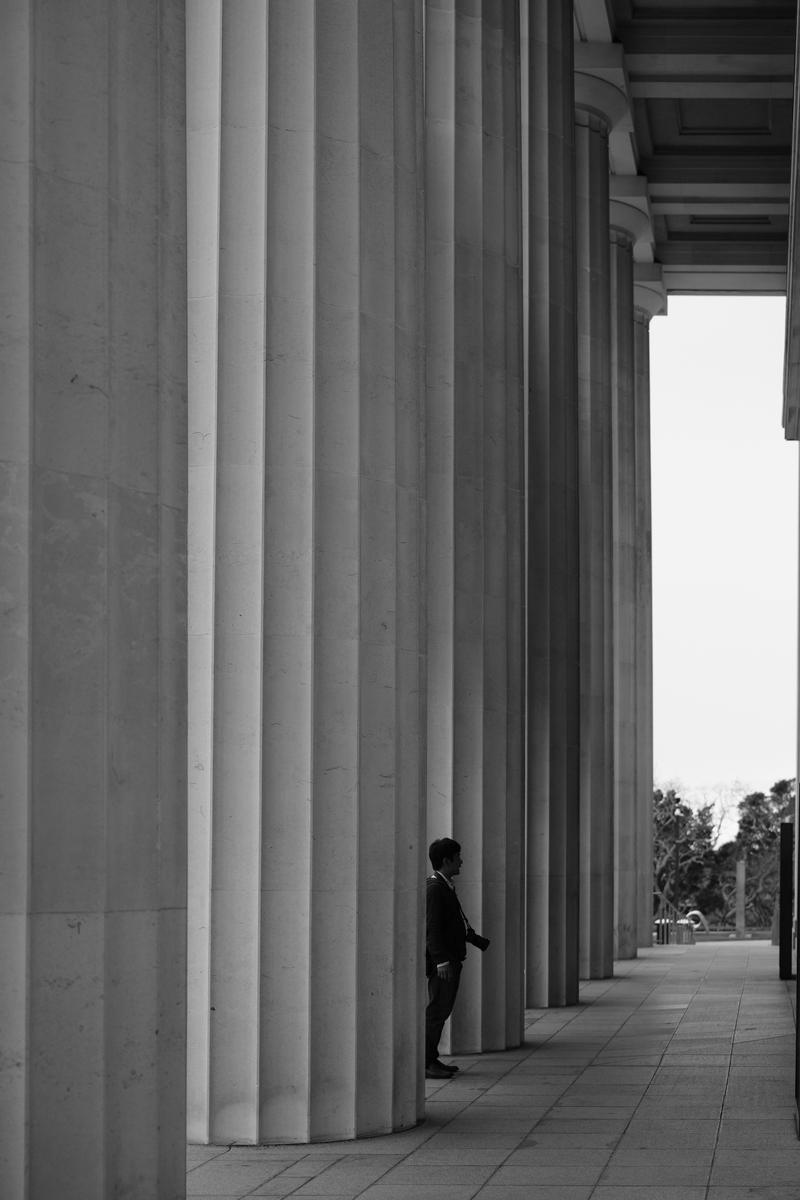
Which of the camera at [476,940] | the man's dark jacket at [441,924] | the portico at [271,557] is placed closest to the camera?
the portico at [271,557]

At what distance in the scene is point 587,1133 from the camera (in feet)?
45.6

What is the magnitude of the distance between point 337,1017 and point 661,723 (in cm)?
9822

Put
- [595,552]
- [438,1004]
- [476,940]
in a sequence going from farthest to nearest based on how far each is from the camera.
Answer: [595,552] < [438,1004] < [476,940]

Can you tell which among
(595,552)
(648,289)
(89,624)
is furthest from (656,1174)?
(648,289)

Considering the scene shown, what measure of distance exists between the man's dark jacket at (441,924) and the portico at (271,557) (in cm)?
227

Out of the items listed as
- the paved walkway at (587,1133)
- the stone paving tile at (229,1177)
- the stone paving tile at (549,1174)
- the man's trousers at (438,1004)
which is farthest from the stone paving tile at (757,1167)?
the man's trousers at (438,1004)

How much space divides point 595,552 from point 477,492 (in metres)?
13.4

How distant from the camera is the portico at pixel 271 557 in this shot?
798 cm

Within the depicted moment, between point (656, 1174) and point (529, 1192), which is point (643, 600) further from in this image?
point (529, 1192)

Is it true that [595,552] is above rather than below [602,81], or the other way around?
below

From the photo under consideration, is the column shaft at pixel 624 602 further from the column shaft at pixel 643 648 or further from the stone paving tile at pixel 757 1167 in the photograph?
the stone paving tile at pixel 757 1167

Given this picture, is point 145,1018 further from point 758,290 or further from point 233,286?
point 758,290

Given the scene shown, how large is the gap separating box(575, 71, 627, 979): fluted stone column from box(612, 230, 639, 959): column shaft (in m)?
5.51

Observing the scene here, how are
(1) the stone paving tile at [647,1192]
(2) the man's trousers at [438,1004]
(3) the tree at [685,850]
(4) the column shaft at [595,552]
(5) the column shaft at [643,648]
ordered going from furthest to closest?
(3) the tree at [685,850], (5) the column shaft at [643,648], (4) the column shaft at [595,552], (2) the man's trousers at [438,1004], (1) the stone paving tile at [647,1192]
